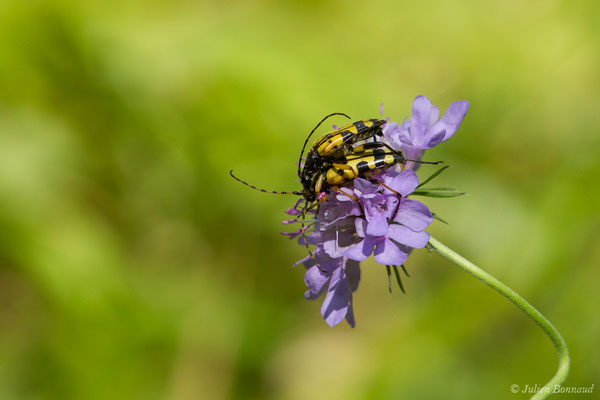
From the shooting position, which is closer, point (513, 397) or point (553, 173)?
point (513, 397)

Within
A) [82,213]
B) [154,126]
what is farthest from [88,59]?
[82,213]

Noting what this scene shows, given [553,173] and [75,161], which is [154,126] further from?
[553,173]

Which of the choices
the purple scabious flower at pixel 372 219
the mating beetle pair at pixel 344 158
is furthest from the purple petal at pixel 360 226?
the mating beetle pair at pixel 344 158

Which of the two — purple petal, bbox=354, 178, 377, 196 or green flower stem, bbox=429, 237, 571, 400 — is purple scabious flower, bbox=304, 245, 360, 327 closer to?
purple petal, bbox=354, 178, 377, 196

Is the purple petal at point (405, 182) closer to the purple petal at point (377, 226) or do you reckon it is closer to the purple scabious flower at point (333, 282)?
the purple petal at point (377, 226)

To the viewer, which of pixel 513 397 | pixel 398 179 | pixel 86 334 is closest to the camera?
pixel 398 179

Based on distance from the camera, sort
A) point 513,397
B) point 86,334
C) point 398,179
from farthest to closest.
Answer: point 86,334, point 513,397, point 398,179

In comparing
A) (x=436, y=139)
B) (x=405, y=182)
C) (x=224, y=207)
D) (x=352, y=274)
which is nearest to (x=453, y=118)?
(x=436, y=139)
